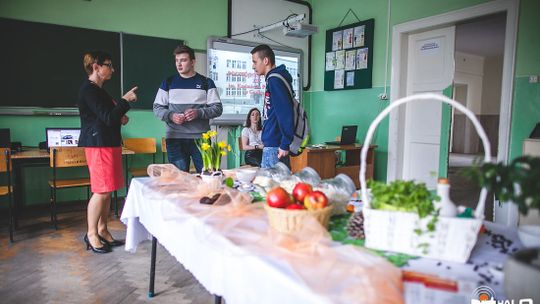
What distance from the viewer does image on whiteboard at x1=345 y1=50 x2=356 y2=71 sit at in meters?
5.65

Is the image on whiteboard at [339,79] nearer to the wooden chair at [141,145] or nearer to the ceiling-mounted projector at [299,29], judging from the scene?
the ceiling-mounted projector at [299,29]

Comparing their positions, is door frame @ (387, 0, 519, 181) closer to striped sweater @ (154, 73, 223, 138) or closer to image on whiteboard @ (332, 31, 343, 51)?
image on whiteboard @ (332, 31, 343, 51)

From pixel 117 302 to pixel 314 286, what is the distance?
1.85 meters

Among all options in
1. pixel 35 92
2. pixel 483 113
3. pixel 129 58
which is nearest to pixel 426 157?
pixel 129 58

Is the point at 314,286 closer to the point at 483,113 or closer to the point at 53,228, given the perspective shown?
the point at 53,228

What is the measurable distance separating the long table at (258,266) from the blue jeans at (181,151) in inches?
63.6

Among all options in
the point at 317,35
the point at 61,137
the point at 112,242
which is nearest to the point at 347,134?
the point at 317,35

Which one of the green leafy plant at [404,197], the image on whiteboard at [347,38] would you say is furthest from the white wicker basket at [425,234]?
the image on whiteboard at [347,38]

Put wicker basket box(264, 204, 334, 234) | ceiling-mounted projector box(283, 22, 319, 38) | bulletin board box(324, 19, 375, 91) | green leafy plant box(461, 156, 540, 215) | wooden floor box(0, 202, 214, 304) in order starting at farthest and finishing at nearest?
1. bulletin board box(324, 19, 375, 91)
2. ceiling-mounted projector box(283, 22, 319, 38)
3. wooden floor box(0, 202, 214, 304)
4. wicker basket box(264, 204, 334, 234)
5. green leafy plant box(461, 156, 540, 215)

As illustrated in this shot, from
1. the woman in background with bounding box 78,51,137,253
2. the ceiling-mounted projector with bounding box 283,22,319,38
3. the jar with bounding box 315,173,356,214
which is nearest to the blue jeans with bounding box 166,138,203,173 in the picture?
the woman in background with bounding box 78,51,137,253

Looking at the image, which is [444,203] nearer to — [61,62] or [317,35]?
[61,62]

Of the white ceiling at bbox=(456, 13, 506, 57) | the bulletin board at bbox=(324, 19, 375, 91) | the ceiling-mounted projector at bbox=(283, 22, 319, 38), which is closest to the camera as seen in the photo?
the ceiling-mounted projector at bbox=(283, 22, 319, 38)

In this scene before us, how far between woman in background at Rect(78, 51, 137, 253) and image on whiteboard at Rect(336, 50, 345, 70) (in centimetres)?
380

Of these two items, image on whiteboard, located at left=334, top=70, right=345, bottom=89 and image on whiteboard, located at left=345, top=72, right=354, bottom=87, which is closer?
image on whiteboard, located at left=345, top=72, right=354, bottom=87
